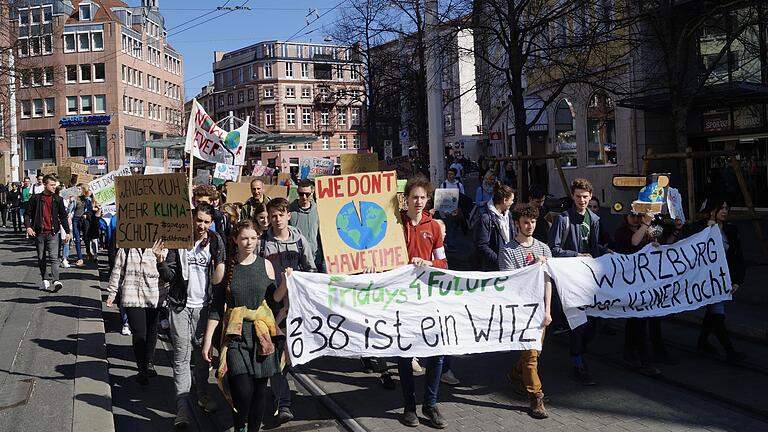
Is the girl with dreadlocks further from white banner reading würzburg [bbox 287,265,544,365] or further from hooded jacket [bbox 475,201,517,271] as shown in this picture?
hooded jacket [bbox 475,201,517,271]

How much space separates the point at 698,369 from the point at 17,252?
17.5 metres

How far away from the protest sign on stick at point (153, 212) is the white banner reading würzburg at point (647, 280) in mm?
3145

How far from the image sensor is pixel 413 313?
20.3ft

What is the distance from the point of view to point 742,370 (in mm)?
7266

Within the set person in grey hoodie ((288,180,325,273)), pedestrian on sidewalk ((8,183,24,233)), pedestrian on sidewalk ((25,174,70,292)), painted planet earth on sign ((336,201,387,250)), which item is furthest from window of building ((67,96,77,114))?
painted planet earth on sign ((336,201,387,250))

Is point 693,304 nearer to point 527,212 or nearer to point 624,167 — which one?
point 527,212

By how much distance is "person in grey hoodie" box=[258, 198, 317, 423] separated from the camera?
20.6 ft

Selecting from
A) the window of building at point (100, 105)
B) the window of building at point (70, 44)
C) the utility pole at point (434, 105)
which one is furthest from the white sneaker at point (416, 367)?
the window of building at point (70, 44)

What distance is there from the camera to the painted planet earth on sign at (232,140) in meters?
12.4

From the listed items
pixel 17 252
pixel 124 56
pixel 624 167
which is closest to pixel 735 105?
pixel 624 167

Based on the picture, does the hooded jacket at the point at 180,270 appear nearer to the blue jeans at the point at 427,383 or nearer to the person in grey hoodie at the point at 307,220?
the blue jeans at the point at 427,383

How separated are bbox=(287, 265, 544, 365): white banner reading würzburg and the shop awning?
46.3 feet

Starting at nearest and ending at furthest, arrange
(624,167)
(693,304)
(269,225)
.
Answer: (269,225), (693,304), (624,167)

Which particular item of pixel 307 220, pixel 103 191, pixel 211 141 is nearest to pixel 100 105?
pixel 103 191
